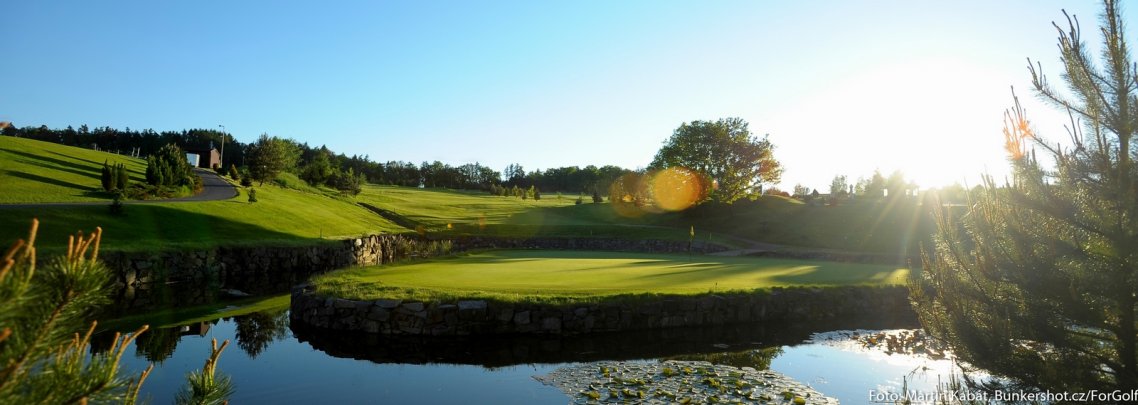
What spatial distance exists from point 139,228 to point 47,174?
61.7ft

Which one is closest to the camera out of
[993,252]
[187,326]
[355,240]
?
[993,252]

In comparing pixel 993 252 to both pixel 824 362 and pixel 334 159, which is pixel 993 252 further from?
pixel 334 159

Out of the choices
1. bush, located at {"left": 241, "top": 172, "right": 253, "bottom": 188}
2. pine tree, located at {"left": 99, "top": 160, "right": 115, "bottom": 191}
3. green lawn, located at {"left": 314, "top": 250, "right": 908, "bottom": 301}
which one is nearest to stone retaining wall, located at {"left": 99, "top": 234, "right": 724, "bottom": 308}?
green lawn, located at {"left": 314, "top": 250, "right": 908, "bottom": 301}

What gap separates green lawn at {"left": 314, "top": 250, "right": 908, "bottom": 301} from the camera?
17641mm

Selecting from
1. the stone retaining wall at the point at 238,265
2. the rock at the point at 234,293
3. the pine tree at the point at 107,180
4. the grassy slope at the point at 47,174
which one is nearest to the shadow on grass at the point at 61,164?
the grassy slope at the point at 47,174

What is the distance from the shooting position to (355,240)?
128 ft

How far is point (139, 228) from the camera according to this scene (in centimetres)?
2972

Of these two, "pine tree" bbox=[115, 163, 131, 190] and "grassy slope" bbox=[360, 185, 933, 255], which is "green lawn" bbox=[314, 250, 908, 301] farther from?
"pine tree" bbox=[115, 163, 131, 190]

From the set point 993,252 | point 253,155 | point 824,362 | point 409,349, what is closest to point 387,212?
point 253,155

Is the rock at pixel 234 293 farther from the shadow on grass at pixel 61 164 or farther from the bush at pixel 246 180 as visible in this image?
the bush at pixel 246 180

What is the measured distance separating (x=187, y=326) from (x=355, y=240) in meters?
22.5

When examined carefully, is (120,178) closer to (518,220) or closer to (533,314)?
(518,220)

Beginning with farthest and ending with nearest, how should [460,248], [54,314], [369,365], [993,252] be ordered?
[460,248]
[369,365]
[993,252]
[54,314]

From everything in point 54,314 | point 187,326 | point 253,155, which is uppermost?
point 253,155
